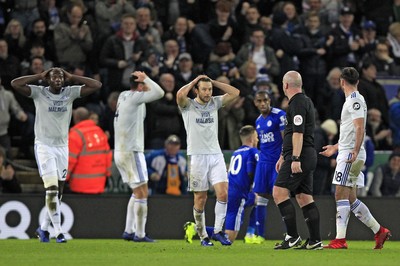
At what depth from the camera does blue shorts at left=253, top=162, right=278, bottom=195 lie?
63.9 ft

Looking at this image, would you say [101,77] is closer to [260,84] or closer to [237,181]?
[260,84]

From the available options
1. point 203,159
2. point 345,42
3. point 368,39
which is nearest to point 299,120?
point 203,159

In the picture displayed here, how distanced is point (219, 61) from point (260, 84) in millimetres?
1271

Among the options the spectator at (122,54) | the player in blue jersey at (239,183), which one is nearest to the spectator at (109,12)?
the spectator at (122,54)

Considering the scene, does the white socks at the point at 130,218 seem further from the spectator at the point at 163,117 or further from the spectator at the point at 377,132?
the spectator at the point at 377,132

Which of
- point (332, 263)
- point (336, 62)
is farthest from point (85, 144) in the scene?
point (332, 263)

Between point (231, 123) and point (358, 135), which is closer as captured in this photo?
point (358, 135)

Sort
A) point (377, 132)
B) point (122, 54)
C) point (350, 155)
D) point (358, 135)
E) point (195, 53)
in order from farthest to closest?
1. point (195, 53)
2. point (377, 132)
3. point (122, 54)
4. point (350, 155)
5. point (358, 135)

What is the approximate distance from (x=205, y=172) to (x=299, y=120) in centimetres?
299

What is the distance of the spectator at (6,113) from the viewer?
2320cm

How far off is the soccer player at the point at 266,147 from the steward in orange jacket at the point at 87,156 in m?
3.97

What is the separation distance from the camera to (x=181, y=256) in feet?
49.3

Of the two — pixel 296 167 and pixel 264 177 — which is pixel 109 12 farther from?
pixel 296 167

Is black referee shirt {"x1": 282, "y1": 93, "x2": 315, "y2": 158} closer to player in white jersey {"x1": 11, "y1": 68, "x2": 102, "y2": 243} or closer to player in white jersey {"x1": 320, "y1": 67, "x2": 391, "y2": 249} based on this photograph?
player in white jersey {"x1": 320, "y1": 67, "x2": 391, "y2": 249}
